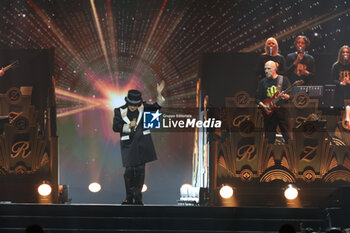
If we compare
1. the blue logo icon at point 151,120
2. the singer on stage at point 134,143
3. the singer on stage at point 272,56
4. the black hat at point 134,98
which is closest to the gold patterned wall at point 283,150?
the singer on stage at point 272,56

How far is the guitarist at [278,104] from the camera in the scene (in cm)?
930

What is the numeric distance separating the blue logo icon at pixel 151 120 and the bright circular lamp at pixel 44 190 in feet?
5.50

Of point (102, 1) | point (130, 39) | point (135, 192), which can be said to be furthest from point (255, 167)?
point (102, 1)

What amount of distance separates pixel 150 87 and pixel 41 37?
1.79m

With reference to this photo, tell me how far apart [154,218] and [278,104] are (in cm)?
263

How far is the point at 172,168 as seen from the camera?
936cm

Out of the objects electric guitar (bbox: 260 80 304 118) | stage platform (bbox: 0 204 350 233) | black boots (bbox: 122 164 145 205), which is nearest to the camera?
stage platform (bbox: 0 204 350 233)

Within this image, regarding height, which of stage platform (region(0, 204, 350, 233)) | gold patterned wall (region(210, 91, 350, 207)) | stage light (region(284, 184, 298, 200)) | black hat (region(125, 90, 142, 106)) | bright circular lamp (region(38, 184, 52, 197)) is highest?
black hat (region(125, 90, 142, 106))

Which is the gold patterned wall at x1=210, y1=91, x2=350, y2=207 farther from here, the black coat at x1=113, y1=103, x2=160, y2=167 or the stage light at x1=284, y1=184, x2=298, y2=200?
the black coat at x1=113, y1=103, x2=160, y2=167

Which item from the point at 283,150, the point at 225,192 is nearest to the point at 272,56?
the point at 283,150

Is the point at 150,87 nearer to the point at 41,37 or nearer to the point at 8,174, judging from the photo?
the point at 41,37

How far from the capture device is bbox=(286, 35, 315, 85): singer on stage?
30.5 feet

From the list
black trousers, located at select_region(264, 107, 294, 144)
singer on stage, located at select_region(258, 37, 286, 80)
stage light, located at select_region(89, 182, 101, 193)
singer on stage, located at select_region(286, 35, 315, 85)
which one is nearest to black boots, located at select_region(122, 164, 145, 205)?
stage light, located at select_region(89, 182, 101, 193)

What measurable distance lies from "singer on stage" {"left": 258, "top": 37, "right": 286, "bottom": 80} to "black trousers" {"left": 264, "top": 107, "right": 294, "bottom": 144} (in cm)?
59
